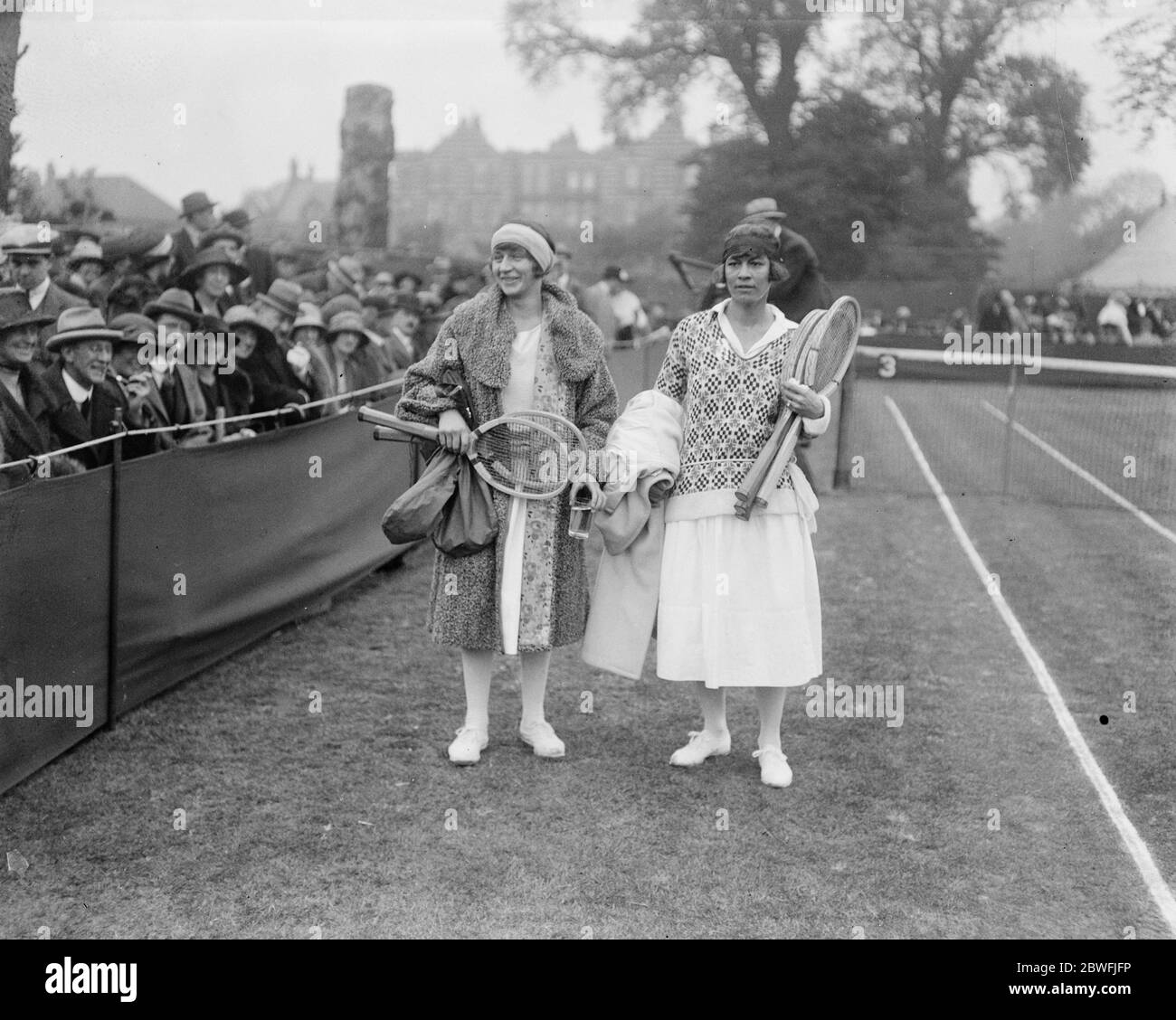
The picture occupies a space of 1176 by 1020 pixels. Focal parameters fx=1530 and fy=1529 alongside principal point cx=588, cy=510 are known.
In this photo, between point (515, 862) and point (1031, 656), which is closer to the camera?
point (515, 862)

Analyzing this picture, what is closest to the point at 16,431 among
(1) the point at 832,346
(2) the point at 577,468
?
(2) the point at 577,468

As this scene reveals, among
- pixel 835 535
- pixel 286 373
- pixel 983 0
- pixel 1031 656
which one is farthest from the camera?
pixel 983 0

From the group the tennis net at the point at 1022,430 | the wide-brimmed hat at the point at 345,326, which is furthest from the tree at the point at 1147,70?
the wide-brimmed hat at the point at 345,326

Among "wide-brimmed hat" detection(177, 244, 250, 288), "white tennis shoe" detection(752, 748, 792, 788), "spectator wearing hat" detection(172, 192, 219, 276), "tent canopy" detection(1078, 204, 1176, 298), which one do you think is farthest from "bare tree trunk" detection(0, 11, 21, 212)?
"tent canopy" detection(1078, 204, 1176, 298)

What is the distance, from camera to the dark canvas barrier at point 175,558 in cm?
547

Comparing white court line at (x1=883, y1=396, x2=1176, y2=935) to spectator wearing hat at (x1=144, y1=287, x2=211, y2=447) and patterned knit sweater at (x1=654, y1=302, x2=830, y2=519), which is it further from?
spectator wearing hat at (x1=144, y1=287, x2=211, y2=447)

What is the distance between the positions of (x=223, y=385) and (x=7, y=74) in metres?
2.95

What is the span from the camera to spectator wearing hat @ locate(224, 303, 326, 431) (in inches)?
341

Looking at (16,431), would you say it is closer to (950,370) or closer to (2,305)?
(2,305)

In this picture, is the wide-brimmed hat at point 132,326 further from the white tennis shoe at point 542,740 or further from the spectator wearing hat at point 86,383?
the white tennis shoe at point 542,740

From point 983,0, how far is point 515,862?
73.7ft

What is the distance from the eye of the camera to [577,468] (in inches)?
224

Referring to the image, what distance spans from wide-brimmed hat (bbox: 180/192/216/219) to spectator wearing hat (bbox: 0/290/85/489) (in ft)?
14.5

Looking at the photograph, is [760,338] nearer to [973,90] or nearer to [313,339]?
[313,339]
